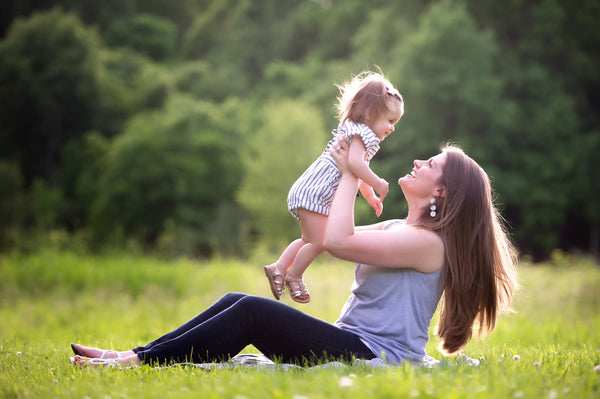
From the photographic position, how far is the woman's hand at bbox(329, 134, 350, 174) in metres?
3.40

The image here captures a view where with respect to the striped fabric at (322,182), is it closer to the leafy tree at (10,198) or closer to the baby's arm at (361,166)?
the baby's arm at (361,166)

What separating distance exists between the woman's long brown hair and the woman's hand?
546mm

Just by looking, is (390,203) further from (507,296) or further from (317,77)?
(507,296)

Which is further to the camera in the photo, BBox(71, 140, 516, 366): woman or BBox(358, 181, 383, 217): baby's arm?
BBox(358, 181, 383, 217): baby's arm

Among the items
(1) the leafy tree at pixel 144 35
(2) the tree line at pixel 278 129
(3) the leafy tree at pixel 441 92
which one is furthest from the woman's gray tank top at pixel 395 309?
(1) the leafy tree at pixel 144 35

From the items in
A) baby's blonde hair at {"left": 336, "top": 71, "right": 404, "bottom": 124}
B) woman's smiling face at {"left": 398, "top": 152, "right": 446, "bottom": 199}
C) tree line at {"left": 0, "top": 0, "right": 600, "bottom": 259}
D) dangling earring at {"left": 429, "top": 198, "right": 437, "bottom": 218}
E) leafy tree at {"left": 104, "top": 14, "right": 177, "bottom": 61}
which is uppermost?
leafy tree at {"left": 104, "top": 14, "right": 177, "bottom": 61}

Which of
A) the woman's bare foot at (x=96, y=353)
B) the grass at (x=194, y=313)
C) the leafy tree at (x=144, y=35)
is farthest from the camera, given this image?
the leafy tree at (x=144, y=35)

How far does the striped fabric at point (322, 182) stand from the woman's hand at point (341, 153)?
3cm

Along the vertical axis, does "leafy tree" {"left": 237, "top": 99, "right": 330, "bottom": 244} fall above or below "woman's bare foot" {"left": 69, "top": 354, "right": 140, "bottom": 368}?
above

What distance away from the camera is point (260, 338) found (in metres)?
3.27

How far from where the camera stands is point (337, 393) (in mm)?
2461

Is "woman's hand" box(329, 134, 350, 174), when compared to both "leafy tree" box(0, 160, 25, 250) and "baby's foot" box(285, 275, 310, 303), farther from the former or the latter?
"leafy tree" box(0, 160, 25, 250)

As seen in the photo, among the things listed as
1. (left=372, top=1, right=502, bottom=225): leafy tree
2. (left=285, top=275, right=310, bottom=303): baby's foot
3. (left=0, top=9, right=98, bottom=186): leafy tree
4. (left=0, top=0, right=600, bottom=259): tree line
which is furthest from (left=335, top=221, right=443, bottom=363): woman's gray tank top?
(left=0, top=9, right=98, bottom=186): leafy tree

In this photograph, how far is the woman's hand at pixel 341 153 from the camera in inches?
134
